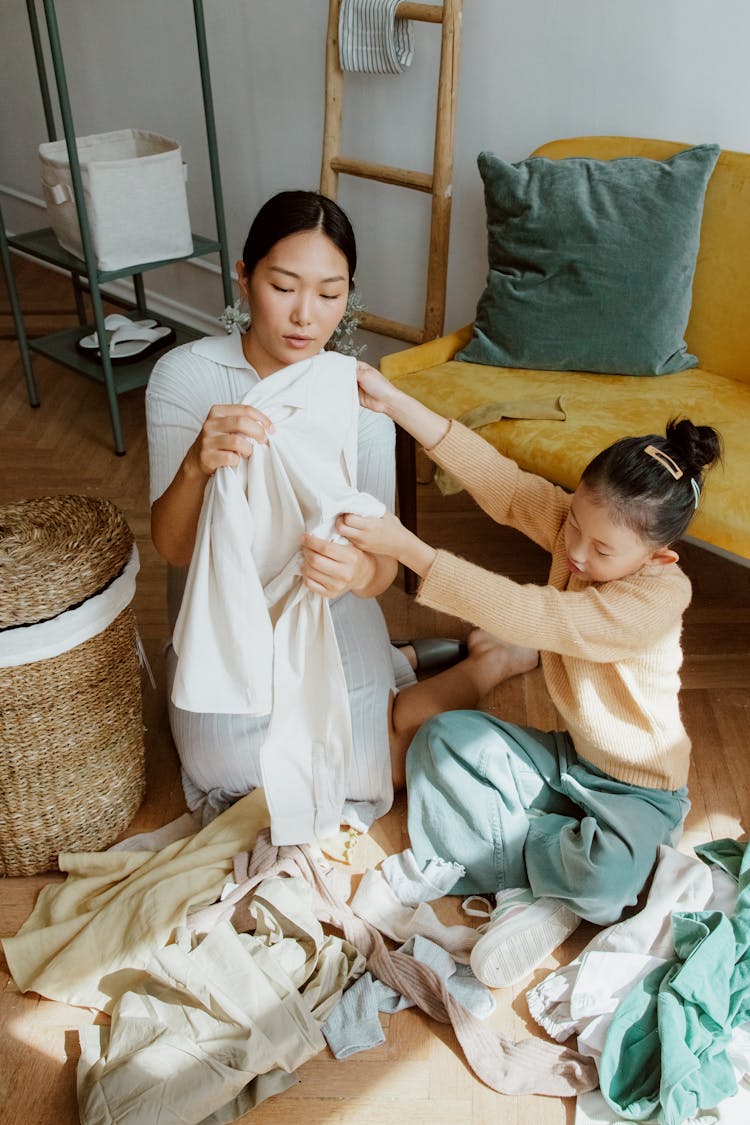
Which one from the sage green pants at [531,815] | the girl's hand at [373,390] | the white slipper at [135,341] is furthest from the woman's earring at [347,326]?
the sage green pants at [531,815]

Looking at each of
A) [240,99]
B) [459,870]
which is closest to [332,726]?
[459,870]

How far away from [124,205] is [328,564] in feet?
5.66

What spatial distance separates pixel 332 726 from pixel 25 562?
52 cm

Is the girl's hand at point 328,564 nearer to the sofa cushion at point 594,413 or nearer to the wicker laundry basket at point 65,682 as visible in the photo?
the wicker laundry basket at point 65,682

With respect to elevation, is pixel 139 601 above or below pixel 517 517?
below

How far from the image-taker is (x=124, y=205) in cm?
273

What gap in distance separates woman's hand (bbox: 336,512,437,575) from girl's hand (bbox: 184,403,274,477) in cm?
16

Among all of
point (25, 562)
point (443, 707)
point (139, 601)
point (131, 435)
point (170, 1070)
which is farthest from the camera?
point (131, 435)

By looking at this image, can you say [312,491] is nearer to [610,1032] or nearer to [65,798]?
[65,798]

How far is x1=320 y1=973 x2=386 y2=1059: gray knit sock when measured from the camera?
1.46 metres

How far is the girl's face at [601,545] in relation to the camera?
1458 millimetres

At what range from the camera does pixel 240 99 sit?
3.14 m

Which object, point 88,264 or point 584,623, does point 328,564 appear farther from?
point 88,264

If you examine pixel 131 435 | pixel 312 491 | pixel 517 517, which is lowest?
pixel 131 435
